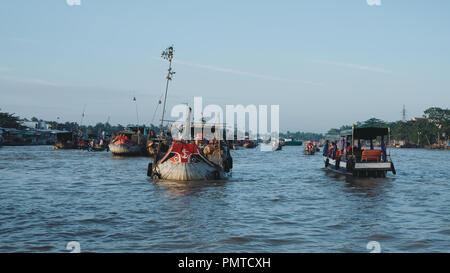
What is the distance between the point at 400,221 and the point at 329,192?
7.52m

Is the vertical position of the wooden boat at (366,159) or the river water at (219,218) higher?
the wooden boat at (366,159)

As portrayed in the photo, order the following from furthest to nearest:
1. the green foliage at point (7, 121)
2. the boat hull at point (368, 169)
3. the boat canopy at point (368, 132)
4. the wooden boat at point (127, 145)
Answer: the green foliage at point (7, 121)
the wooden boat at point (127, 145)
the boat canopy at point (368, 132)
the boat hull at point (368, 169)

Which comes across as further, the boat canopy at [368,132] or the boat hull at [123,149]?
the boat hull at [123,149]

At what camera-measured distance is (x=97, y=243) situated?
9.73 m

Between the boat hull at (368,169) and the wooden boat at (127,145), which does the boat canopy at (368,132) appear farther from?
the wooden boat at (127,145)

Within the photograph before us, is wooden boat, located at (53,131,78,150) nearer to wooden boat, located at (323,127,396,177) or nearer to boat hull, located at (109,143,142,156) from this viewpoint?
boat hull, located at (109,143,142,156)

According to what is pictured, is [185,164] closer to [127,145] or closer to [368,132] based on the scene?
[368,132]

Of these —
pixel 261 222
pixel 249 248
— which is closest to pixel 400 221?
pixel 261 222

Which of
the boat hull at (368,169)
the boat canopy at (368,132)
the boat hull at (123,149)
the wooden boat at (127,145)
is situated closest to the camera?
the boat hull at (368,169)

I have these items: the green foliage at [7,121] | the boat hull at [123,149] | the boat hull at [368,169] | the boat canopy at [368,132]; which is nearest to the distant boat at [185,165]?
the boat hull at [368,169]

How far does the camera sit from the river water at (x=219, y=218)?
9812 millimetres
